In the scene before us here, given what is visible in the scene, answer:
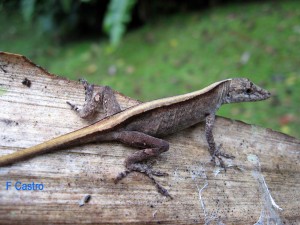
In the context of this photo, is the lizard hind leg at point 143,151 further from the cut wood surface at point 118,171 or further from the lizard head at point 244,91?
the lizard head at point 244,91

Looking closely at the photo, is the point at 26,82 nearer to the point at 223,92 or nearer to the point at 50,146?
the point at 50,146

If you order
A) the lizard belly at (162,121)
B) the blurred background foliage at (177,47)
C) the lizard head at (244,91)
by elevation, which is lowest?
the lizard belly at (162,121)

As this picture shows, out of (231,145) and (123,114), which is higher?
(123,114)

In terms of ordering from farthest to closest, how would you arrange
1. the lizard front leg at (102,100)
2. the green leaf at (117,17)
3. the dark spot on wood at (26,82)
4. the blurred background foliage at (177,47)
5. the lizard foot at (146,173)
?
the green leaf at (117,17)
the blurred background foliage at (177,47)
the lizard front leg at (102,100)
the dark spot on wood at (26,82)
the lizard foot at (146,173)

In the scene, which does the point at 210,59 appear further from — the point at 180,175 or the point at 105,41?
the point at 180,175

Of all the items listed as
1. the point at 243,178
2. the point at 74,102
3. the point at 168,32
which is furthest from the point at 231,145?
the point at 168,32

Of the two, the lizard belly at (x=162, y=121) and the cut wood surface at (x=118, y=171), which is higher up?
the lizard belly at (x=162, y=121)

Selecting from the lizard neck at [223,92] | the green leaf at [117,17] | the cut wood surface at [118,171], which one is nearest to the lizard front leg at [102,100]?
the cut wood surface at [118,171]
